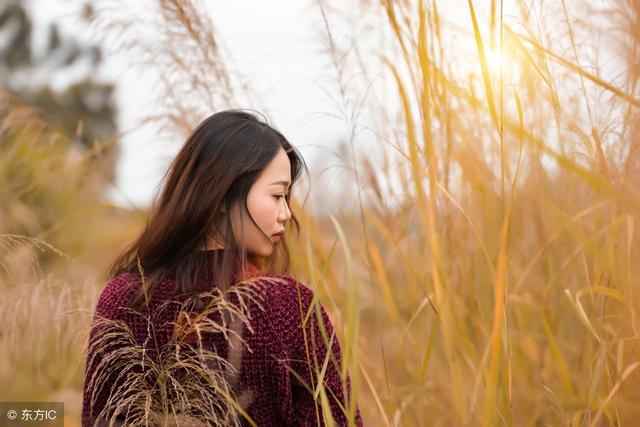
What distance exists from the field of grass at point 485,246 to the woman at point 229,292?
3.5 inches

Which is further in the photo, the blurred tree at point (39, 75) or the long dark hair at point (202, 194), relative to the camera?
the blurred tree at point (39, 75)

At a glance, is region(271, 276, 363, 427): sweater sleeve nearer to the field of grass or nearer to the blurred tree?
the field of grass

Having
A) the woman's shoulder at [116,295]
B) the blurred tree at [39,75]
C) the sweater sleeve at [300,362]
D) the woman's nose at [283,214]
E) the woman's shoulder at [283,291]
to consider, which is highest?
the blurred tree at [39,75]

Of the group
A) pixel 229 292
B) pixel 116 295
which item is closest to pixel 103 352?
pixel 116 295

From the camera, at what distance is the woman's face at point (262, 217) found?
147cm

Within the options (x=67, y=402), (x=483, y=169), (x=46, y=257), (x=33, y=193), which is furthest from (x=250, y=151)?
(x=46, y=257)

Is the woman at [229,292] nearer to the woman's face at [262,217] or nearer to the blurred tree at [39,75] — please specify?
the woman's face at [262,217]

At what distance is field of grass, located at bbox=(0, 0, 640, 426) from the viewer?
1260mm

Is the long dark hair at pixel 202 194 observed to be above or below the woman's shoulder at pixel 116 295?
above

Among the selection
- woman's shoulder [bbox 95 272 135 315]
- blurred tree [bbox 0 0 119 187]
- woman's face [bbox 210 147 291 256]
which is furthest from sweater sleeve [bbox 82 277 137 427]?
blurred tree [bbox 0 0 119 187]

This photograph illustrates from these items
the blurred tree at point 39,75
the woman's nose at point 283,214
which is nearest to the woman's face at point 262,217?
the woman's nose at point 283,214

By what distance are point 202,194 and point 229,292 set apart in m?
0.25

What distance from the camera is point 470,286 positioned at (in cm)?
162

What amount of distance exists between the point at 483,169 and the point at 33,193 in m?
1.83
